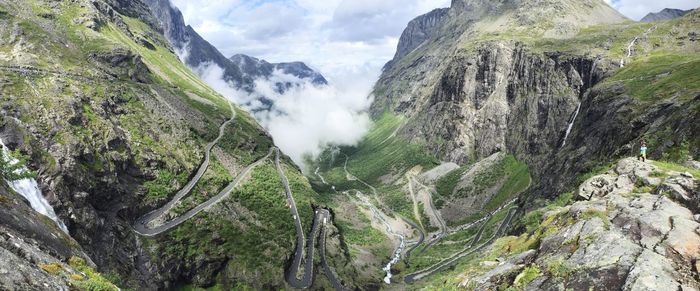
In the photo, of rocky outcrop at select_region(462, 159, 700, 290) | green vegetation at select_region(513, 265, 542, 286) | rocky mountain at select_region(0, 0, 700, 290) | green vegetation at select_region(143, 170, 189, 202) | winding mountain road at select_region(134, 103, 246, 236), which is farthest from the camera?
green vegetation at select_region(143, 170, 189, 202)

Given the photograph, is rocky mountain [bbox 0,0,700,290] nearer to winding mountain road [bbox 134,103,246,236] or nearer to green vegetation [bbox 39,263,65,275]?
green vegetation [bbox 39,263,65,275]

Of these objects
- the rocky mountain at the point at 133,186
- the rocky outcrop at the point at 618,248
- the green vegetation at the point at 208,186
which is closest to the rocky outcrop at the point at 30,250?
the rocky mountain at the point at 133,186

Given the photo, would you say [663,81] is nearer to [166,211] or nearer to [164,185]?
[166,211]

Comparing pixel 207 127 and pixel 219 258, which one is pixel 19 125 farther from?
pixel 207 127

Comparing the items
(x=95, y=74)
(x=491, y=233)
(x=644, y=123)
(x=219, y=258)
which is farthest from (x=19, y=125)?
(x=491, y=233)

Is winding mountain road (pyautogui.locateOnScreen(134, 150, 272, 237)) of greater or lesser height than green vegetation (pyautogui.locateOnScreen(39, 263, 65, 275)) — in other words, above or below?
below

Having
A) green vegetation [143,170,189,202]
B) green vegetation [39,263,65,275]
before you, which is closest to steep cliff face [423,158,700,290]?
green vegetation [39,263,65,275]

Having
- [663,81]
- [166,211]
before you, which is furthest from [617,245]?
[663,81]

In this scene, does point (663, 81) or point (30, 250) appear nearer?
point (30, 250)
